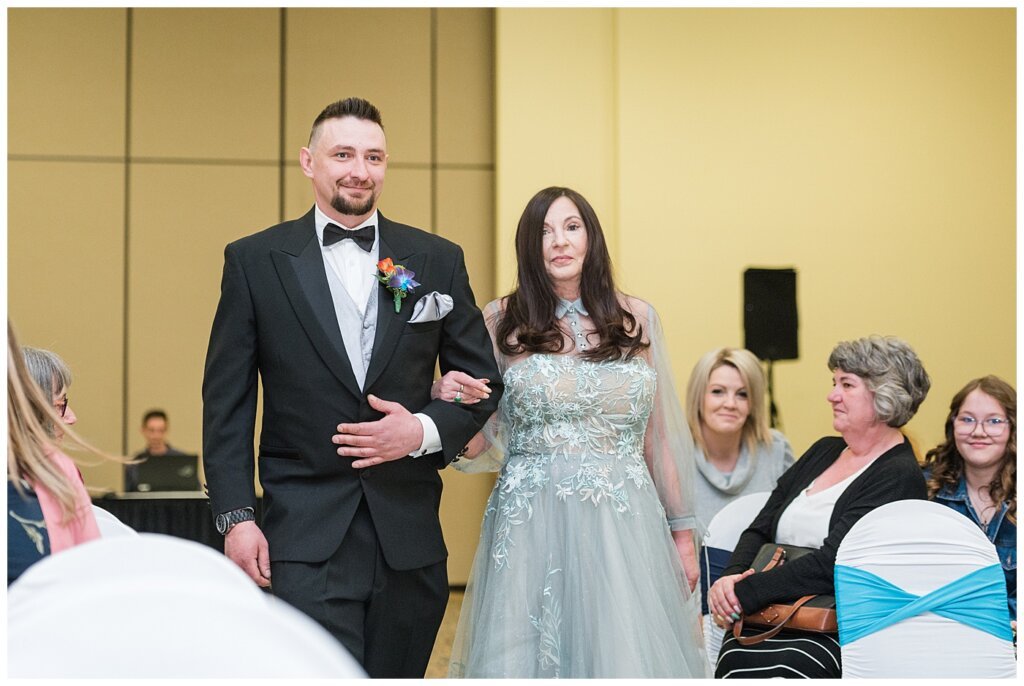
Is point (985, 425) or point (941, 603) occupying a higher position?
point (985, 425)

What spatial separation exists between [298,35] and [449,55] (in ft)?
3.51

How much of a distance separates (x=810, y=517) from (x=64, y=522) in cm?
216

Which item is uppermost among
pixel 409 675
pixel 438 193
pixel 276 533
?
pixel 438 193

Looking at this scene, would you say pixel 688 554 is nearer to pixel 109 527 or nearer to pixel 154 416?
pixel 109 527

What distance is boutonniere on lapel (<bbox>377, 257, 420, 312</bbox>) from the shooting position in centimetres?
279

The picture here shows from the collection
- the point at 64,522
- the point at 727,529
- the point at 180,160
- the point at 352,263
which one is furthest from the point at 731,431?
the point at 180,160

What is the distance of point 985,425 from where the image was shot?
135 inches

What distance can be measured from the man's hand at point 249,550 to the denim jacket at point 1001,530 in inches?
78.8

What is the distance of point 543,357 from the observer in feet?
10.4

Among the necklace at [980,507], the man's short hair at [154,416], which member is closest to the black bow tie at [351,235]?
the necklace at [980,507]

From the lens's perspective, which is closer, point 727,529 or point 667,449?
point 667,449

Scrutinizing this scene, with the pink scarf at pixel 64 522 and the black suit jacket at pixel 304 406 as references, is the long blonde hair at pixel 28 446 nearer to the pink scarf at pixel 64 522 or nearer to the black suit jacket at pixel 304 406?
the pink scarf at pixel 64 522

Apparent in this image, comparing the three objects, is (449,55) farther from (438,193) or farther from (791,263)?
(791,263)

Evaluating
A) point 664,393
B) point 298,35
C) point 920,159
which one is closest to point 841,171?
point 920,159
